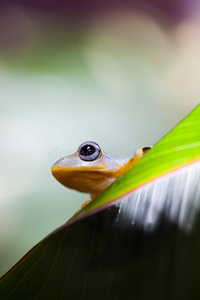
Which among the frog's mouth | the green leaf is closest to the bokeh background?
the frog's mouth

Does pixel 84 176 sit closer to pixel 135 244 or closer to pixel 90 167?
pixel 90 167

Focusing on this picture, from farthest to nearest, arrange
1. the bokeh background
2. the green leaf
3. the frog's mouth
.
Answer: the bokeh background < the frog's mouth < the green leaf

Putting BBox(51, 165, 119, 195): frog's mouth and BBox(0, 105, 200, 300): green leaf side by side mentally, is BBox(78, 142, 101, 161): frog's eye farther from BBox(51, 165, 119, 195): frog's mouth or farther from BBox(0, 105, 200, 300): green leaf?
BBox(0, 105, 200, 300): green leaf

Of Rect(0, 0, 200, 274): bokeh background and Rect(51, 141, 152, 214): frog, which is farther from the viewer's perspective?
Rect(0, 0, 200, 274): bokeh background

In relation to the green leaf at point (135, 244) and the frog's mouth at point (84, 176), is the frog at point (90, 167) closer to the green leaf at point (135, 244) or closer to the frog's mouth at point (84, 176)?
the frog's mouth at point (84, 176)

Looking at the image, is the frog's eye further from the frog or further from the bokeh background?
the bokeh background

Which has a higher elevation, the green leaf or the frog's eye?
the frog's eye

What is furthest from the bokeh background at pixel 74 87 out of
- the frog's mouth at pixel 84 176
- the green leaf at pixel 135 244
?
the green leaf at pixel 135 244

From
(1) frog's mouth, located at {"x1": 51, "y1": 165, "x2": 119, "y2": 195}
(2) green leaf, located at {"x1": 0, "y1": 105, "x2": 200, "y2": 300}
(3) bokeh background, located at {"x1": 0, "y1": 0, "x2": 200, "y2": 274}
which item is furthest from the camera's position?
(3) bokeh background, located at {"x1": 0, "y1": 0, "x2": 200, "y2": 274}
